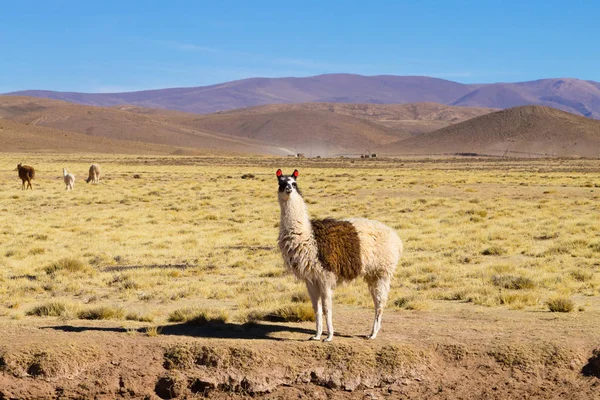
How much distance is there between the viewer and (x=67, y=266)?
1467cm

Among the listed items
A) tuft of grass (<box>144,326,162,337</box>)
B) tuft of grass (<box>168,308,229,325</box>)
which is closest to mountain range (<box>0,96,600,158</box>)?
tuft of grass (<box>168,308,229,325</box>)

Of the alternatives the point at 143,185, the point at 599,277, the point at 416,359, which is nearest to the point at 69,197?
the point at 143,185

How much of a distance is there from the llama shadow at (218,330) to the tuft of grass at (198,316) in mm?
92

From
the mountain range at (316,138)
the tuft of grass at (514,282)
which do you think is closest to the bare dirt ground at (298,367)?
the tuft of grass at (514,282)

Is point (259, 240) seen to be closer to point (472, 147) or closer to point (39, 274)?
point (39, 274)

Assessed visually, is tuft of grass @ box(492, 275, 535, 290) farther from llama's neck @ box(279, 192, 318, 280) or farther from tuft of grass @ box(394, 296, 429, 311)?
llama's neck @ box(279, 192, 318, 280)

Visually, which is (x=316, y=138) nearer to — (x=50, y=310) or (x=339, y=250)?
(x=50, y=310)

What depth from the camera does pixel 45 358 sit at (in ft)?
26.5

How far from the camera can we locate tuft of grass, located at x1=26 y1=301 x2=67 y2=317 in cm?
1050

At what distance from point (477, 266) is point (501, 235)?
15.9ft

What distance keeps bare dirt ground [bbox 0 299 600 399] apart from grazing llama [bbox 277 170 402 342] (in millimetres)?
487

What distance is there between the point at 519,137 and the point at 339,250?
145069 millimetres

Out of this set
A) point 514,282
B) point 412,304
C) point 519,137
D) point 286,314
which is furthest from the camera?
point 519,137

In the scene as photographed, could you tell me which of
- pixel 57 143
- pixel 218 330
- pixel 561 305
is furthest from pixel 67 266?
pixel 57 143
